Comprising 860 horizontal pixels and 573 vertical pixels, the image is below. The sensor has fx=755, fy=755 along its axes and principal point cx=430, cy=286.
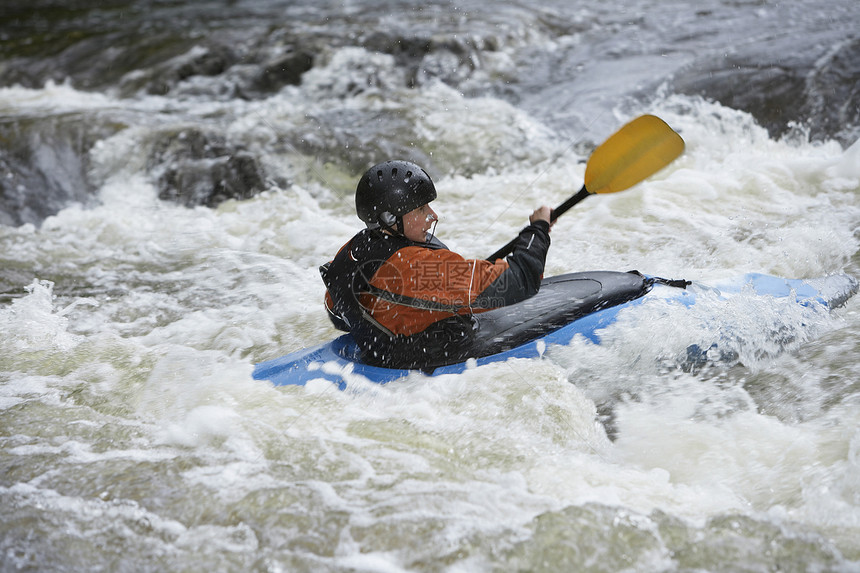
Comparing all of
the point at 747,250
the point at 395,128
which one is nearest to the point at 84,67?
the point at 395,128

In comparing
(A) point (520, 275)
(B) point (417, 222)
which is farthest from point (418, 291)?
(A) point (520, 275)

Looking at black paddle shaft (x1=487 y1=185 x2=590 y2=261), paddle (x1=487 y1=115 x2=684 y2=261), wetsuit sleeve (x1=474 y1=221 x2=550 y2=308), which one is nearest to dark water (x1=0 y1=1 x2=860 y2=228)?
paddle (x1=487 y1=115 x2=684 y2=261)

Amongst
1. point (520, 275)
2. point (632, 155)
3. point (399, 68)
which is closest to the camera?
point (520, 275)

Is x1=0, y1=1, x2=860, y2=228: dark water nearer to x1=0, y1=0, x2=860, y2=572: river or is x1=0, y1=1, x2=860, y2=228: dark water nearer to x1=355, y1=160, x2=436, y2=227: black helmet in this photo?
x1=0, y1=0, x2=860, y2=572: river

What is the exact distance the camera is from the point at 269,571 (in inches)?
78.2

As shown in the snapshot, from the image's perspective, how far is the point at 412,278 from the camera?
2617 mm

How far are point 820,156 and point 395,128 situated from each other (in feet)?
11.3

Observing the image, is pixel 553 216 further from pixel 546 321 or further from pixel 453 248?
pixel 453 248

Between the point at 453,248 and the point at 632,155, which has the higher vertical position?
the point at 632,155

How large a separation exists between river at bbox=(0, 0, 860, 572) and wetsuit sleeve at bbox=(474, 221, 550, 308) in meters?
0.34

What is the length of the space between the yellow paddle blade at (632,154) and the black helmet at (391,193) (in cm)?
91

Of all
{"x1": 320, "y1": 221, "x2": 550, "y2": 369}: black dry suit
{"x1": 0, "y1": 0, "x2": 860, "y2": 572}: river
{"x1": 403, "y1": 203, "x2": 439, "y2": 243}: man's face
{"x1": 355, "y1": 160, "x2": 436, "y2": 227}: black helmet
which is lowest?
{"x1": 0, "y1": 0, "x2": 860, "y2": 572}: river

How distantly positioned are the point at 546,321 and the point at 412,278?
69 centimetres

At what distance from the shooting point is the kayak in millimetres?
2932
